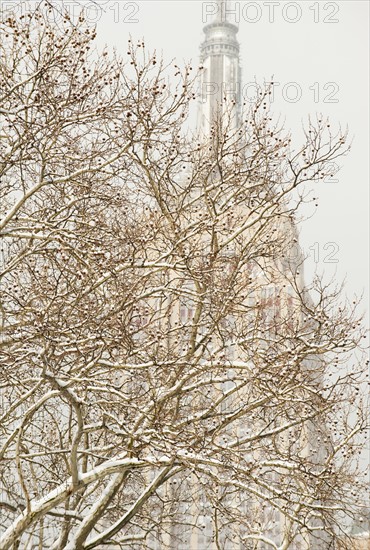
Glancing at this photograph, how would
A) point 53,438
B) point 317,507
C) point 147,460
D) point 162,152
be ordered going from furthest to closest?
point 53,438
point 162,152
point 317,507
point 147,460

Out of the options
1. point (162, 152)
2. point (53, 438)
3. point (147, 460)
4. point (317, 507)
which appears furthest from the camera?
point (53, 438)

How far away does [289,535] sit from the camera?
1194 centimetres

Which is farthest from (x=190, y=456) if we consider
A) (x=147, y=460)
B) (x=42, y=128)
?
(x=42, y=128)

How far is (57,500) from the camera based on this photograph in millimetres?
9312

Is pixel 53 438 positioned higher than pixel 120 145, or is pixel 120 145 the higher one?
pixel 120 145

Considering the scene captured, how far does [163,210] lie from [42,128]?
1895 mm

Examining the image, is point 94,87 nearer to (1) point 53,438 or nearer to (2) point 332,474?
(2) point 332,474

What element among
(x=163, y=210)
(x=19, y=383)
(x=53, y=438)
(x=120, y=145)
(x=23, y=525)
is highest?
(x=120, y=145)

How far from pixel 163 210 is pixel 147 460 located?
3426mm

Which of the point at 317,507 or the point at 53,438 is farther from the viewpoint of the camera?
the point at 53,438

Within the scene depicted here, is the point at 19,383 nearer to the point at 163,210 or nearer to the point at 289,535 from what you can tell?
the point at 163,210

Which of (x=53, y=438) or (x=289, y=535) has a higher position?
(x=53, y=438)

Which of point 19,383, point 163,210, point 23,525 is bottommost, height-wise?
point 23,525

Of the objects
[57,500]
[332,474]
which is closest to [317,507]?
[332,474]
